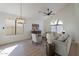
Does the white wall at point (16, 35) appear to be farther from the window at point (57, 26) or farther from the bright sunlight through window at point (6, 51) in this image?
the window at point (57, 26)

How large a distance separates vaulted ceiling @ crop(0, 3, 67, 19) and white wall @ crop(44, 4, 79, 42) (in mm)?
116

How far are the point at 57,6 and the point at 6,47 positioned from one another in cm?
147

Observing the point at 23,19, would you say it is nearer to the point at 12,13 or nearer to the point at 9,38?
the point at 12,13

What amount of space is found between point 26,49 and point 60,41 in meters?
0.81

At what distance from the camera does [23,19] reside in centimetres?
217

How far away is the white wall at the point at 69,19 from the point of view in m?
2.12

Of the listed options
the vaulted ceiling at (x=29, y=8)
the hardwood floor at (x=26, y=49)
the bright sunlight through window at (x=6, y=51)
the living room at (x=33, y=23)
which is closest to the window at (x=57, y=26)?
the living room at (x=33, y=23)

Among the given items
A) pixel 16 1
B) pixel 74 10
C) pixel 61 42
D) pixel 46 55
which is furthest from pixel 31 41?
pixel 74 10

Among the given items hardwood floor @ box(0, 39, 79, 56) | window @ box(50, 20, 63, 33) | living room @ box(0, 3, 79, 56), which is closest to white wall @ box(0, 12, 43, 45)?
living room @ box(0, 3, 79, 56)

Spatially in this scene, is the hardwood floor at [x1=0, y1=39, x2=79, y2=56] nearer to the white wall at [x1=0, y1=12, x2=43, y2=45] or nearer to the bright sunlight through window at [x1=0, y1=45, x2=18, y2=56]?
the bright sunlight through window at [x1=0, y1=45, x2=18, y2=56]

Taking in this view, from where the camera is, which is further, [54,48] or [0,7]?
[54,48]

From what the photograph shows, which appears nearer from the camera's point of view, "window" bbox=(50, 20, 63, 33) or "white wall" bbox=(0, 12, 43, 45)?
"white wall" bbox=(0, 12, 43, 45)

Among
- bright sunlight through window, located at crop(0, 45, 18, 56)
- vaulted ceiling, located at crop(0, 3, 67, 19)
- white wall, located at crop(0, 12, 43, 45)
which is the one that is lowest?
bright sunlight through window, located at crop(0, 45, 18, 56)

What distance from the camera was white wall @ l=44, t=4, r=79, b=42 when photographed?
2.12 meters
